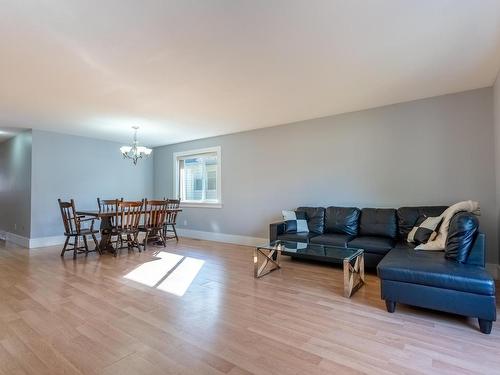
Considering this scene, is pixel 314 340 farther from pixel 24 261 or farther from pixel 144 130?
pixel 144 130

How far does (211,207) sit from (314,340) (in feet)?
15.0

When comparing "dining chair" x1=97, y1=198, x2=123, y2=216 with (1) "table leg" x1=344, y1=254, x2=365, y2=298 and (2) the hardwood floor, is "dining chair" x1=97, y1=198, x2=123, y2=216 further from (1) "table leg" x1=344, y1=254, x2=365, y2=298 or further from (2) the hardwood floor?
(1) "table leg" x1=344, y1=254, x2=365, y2=298

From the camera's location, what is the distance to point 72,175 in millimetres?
5895

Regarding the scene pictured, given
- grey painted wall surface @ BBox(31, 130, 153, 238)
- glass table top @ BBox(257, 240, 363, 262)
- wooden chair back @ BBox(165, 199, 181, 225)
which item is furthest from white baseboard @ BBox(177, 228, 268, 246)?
grey painted wall surface @ BBox(31, 130, 153, 238)

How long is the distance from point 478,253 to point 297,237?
84.4 inches

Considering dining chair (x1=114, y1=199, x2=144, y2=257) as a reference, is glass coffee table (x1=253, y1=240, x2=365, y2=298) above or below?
below

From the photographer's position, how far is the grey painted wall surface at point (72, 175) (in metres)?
5.41

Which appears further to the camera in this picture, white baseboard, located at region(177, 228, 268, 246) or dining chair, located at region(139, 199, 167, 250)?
white baseboard, located at region(177, 228, 268, 246)

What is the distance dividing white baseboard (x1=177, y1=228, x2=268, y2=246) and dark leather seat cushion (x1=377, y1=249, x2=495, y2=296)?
3.11m

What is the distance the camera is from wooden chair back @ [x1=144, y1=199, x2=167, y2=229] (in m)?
5.15

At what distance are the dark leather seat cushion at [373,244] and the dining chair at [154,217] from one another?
3.54 metres

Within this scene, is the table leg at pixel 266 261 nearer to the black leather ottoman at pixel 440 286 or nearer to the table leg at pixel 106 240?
the black leather ottoman at pixel 440 286

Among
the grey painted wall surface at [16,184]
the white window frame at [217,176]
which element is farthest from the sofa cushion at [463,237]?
the grey painted wall surface at [16,184]

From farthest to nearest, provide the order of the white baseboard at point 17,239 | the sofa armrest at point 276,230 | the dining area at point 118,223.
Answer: the white baseboard at point 17,239 < the dining area at point 118,223 < the sofa armrest at point 276,230
